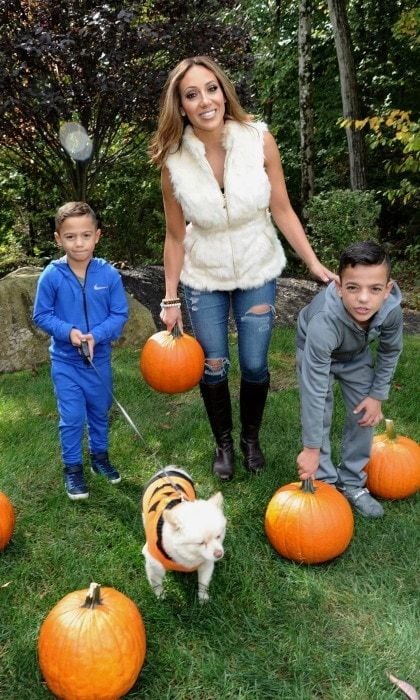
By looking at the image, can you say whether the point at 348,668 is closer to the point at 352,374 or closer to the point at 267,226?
the point at 352,374

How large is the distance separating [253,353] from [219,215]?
2.61 ft

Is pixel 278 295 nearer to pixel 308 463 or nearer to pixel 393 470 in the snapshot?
pixel 393 470

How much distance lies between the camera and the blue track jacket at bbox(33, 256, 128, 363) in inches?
122

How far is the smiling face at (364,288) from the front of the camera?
2.63m

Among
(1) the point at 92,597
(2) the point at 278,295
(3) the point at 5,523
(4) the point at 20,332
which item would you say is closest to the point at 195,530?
(1) the point at 92,597

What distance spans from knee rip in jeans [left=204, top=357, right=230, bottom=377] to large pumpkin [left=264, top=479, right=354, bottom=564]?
866 millimetres

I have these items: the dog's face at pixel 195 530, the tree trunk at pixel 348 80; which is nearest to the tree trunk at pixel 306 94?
the tree trunk at pixel 348 80

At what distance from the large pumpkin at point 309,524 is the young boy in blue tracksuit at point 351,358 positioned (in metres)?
0.11

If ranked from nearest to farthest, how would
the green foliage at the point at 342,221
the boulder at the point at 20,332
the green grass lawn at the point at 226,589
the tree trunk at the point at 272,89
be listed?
the green grass lawn at the point at 226,589, the boulder at the point at 20,332, the green foliage at the point at 342,221, the tree trunk at the point at 272,89

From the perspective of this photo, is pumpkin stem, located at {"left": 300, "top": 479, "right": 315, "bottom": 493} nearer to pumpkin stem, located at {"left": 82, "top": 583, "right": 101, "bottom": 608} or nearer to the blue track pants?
pumpkin stem, located at {"left": 82, "top": 583, "right": 101, "bottom": 608}

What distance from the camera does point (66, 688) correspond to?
2.00 meters

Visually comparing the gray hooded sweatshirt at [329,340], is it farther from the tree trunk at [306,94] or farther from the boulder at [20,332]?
the tree trunk at [306,94]

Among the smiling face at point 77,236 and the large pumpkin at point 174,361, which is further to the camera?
the large pumpkin at point 174,361

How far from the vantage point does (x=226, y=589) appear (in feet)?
8.54
